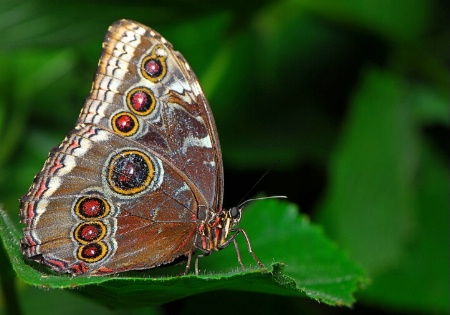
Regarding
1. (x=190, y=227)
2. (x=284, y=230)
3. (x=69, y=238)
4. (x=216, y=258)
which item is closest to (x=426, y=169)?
(x=284, y=230)

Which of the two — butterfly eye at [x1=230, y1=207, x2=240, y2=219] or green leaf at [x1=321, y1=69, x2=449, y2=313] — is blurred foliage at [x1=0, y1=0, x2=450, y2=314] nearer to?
green leaf at [x1=321, y1=69, x2=449, y2=313]

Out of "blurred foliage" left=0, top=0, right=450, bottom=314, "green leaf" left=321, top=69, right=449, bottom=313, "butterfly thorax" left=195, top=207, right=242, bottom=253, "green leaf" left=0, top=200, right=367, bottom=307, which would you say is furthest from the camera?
"green leaf" left=321, top=69, right=449, bottom=313

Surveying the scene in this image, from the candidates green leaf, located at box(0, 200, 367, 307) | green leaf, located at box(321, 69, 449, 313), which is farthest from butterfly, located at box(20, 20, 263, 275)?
green leaf, located at box(321, 69, 449, 313)

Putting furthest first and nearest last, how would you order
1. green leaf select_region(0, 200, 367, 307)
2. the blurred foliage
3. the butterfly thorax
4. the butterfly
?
the blurred foliage → the butterfly thorax → the butterfly → green leaf select_region(0, 200, 367, 307)

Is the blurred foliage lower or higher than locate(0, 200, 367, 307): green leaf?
higher

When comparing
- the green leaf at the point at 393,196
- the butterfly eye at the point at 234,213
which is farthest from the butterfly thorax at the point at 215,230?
the green leaf at the point at 393,196

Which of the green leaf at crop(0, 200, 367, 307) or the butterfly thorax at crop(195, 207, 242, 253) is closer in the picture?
the green leaf at crop(0, 200, 367, 307)

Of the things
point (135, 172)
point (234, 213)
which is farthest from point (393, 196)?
point (135, 172)

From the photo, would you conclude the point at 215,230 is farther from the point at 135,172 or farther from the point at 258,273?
the point at 258,273
